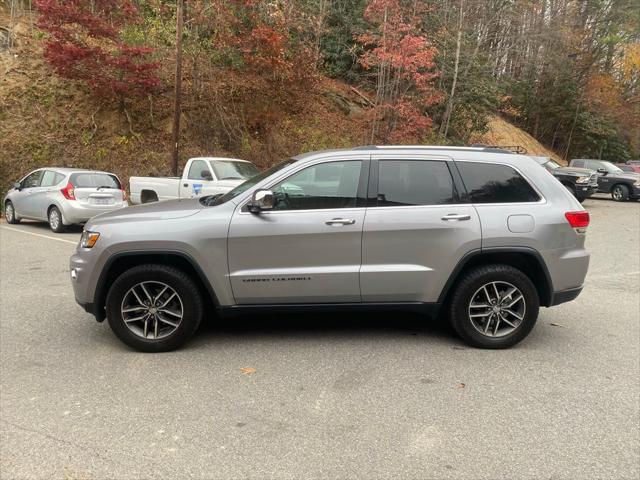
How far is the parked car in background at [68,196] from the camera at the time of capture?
11742mm

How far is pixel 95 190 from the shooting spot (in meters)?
12.0

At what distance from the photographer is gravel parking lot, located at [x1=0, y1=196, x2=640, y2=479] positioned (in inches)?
112

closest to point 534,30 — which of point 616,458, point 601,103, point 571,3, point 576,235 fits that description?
point 571,3

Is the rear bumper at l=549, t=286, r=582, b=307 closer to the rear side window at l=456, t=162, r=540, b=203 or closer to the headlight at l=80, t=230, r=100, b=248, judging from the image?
the rear side window at l=456, t=162, r=540, b=203

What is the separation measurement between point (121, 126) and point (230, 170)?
391 inches

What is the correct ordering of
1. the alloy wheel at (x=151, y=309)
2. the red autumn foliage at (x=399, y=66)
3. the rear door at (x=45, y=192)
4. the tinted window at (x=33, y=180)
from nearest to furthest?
the alloy wheel at (x=151, y=309) < the rear door at (x=45, y=192) < the tinted window at (x=33, y=180) < the red autumn foliage at (x=399, y=66)

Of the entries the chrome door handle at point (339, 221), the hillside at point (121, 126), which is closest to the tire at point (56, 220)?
the hillside at point (121, 126)

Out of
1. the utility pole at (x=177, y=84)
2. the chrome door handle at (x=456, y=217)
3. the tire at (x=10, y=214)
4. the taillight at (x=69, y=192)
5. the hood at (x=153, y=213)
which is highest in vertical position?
the utility pole at (x=177, y=84)

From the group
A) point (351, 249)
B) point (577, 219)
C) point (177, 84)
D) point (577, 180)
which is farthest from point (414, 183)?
point (577, 180)

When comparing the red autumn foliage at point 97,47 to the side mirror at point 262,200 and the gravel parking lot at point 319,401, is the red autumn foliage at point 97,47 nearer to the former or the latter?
the gravel parking lot at point 319,401

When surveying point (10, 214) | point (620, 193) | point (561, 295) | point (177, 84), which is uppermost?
point (177, 84)

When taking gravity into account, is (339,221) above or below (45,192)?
above

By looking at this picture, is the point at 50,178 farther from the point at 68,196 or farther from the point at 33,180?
the point at 68,196

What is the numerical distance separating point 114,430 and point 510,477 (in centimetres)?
236
